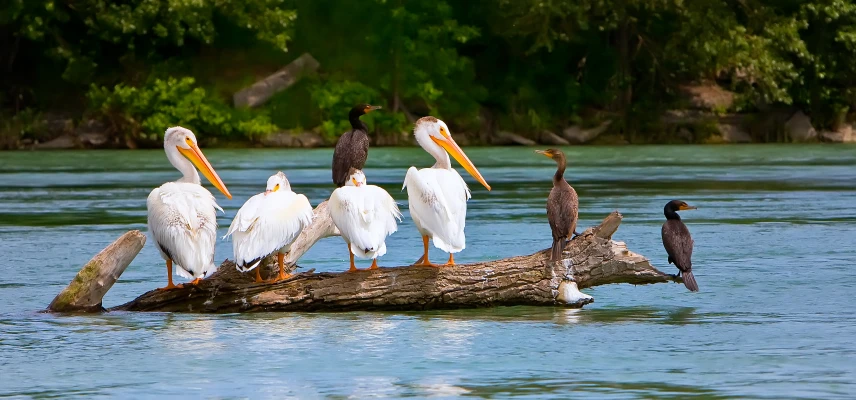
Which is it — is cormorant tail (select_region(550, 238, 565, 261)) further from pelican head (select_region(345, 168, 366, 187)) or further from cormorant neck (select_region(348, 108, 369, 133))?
cormorant neck (select_region(348, 108, 369, 133))

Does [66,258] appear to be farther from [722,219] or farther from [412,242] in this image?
[722,219]

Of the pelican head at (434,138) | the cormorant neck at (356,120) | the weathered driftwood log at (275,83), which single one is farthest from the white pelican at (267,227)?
the weathered driftwood log at (275,83)

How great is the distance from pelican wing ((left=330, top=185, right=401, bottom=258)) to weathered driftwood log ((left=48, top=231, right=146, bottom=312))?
3.71 ft

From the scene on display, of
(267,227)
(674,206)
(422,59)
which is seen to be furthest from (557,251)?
(422,59)

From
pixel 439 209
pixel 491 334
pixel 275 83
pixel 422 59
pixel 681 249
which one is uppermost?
pixel 422 59

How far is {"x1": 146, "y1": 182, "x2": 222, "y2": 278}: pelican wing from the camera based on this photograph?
344 inches

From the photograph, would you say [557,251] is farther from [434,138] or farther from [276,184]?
[276,184]

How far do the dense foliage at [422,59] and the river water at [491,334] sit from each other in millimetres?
23308

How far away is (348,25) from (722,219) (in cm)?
2751

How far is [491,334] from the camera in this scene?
834cm

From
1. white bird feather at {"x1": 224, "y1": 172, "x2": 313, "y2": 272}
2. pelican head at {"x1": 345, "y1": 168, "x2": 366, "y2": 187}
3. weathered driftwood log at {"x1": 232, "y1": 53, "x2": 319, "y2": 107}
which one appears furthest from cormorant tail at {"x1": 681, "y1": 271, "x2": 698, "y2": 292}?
weathered driftwood log at {"x1": 232, "y1": 53, "x2": 319, "y2": 107}

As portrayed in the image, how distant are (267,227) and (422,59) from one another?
3266 cm

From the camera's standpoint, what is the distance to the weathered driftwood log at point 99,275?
8836mm

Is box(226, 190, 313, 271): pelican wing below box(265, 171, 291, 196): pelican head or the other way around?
below
